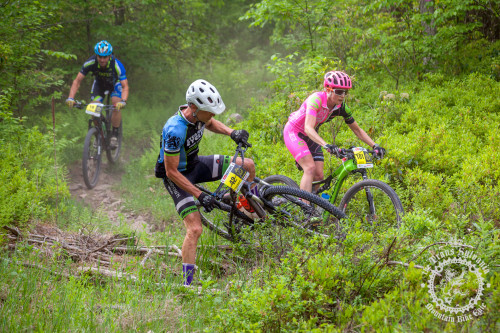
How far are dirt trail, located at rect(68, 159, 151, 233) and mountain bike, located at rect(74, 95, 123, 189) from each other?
0.27 metres

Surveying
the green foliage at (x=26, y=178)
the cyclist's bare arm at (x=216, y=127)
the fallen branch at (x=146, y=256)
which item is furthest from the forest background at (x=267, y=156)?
the cyclist's bare arm at (x=216, y=127)

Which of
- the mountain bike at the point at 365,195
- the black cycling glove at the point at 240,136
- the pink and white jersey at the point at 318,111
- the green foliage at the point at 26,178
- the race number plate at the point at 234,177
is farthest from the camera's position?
the green foliage at the point at 26,178

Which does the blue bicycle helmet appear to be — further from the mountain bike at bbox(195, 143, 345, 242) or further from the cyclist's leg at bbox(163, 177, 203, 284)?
the mountain bike at bbox(195, 143, 345, 242)

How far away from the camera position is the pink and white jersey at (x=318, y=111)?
5.41 meters

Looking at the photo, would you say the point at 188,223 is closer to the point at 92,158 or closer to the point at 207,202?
the point at 207,202

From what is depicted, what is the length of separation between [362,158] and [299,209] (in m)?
1.10

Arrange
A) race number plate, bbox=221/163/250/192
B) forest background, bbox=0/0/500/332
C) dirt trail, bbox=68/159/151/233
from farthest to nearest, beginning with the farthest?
dirt trail, bbox=68/159/151/233, race number plate, bbox=221/163/250/192, forest background, bbox=0/0/500/332

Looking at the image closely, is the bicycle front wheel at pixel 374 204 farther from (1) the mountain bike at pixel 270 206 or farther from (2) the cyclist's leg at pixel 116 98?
(2) the cyclist's leg at pixel 116 98

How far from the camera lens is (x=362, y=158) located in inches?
198

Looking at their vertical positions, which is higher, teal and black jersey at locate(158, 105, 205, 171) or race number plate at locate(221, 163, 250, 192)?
teal and black jersey at locate(158, 105, 205, 171)

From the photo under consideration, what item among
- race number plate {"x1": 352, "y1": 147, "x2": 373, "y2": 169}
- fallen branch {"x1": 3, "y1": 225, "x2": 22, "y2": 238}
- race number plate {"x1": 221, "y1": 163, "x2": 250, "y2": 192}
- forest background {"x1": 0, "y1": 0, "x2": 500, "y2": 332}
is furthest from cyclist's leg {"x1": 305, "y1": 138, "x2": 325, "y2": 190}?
fallen branch {"x1": 3, "y1": 225, "x2": 22, "y2": 238}

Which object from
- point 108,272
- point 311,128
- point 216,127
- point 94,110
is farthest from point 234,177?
point 94,110

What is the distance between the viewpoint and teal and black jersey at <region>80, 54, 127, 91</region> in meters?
8.99

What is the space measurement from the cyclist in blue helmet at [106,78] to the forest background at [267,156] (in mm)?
829
